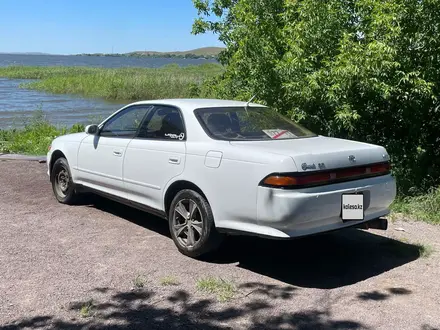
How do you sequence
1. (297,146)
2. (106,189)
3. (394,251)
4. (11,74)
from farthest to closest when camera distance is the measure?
(11,74) < (106,189) < (394,251) < (297,146)

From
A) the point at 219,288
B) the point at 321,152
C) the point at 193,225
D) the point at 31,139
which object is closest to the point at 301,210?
the point at 321,152

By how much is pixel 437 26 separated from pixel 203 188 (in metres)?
4.49

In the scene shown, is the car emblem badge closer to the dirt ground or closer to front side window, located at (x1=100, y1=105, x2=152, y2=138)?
the dirt ground

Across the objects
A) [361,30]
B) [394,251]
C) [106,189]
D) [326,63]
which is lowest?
[394,251]

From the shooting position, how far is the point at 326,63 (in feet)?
25.3

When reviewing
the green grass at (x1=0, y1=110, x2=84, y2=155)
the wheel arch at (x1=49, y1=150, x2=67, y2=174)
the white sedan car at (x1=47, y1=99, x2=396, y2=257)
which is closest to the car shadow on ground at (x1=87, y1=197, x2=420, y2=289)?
the white sedan car at (x1=47, y1=99, x2=396, y2=257)

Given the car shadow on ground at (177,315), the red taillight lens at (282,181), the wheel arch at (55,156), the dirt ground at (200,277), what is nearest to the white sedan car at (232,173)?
the red taillight lens at (282,181)

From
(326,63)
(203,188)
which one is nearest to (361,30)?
(326,63)

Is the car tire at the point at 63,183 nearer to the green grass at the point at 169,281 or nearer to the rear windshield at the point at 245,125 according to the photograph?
the rear windshield at the point at 245,125

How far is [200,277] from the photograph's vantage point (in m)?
4.83

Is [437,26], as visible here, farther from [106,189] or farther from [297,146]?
[106,189]

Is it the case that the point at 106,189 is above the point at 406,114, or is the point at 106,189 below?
below

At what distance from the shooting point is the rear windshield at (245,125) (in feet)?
17.5

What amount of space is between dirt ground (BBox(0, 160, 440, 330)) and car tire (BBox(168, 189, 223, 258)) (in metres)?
0.14
